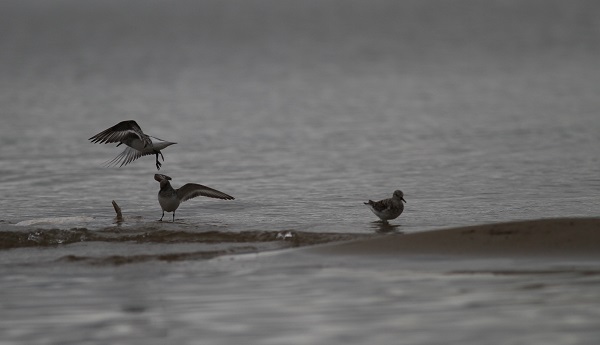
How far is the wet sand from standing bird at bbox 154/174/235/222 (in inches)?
110

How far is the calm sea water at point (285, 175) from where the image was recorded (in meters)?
7.52

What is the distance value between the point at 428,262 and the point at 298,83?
27441 millimetres

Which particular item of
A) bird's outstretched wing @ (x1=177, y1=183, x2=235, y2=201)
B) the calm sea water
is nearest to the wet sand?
the calm sea water

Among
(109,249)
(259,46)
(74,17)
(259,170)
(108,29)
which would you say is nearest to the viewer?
(109,249)

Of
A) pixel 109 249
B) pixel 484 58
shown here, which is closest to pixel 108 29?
pixel 484 58

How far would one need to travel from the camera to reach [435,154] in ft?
58.7

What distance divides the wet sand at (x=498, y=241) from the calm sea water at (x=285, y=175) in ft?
1.85

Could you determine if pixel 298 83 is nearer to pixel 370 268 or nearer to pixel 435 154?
pixel 435 154

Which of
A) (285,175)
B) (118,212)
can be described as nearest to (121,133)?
(118,212)

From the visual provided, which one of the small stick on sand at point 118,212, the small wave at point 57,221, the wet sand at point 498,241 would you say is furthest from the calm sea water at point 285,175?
the wet sand at point 498,241

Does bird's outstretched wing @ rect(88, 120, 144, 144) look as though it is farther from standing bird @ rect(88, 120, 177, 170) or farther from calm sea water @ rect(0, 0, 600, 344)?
calm sea water @ rect(0, 0, 600, 344)

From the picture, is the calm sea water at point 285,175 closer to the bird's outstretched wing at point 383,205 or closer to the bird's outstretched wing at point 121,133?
the bird's outstretched wing at point 383,205

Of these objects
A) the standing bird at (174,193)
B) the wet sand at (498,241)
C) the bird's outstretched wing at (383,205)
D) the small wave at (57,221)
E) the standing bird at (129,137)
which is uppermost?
the standing bird at (129,137)

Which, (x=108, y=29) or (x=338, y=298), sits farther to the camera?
(x=108, y=29)
